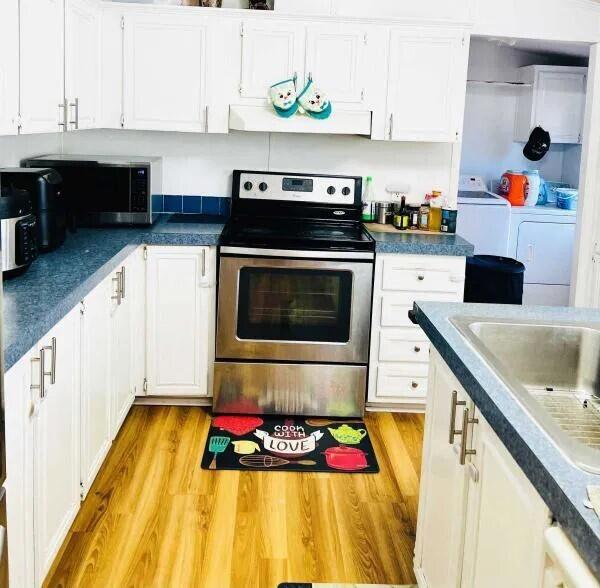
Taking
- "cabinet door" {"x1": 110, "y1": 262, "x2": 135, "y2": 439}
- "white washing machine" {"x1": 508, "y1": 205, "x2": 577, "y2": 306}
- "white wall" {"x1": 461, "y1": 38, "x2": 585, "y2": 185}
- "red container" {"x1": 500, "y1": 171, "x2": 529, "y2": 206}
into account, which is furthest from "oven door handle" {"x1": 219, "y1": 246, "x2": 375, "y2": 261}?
"white wall" {"x1": 461, "y1": 38, "x2": 585, "y2": 185}

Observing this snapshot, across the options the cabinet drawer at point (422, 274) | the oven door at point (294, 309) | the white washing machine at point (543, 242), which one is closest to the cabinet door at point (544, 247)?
the white washing machine at point (543, 242)

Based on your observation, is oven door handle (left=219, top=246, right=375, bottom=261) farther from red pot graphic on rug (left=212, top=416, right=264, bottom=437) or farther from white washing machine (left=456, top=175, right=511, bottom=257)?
white washing machine (left=456, top=175, right=511, bottom=257)

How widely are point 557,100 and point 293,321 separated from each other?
373cm

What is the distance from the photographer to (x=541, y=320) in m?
2.39

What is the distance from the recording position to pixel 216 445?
149 inches

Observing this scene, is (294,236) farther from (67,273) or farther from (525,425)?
(525,425)

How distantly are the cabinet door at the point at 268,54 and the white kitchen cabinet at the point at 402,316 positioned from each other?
1.05 m

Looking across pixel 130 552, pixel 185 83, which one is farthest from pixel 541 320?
pixel 185 83

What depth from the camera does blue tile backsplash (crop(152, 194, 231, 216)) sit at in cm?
461

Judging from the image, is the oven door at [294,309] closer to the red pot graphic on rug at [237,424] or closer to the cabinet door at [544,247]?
the red pot graphic on rug at [237,424]

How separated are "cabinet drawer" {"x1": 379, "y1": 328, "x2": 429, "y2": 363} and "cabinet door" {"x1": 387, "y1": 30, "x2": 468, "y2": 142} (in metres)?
1.00

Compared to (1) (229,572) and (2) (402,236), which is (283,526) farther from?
(2) (402,236)

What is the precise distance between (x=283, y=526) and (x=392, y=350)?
51.6 inches

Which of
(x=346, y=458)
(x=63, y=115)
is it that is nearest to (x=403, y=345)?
(x=346, y=458)
